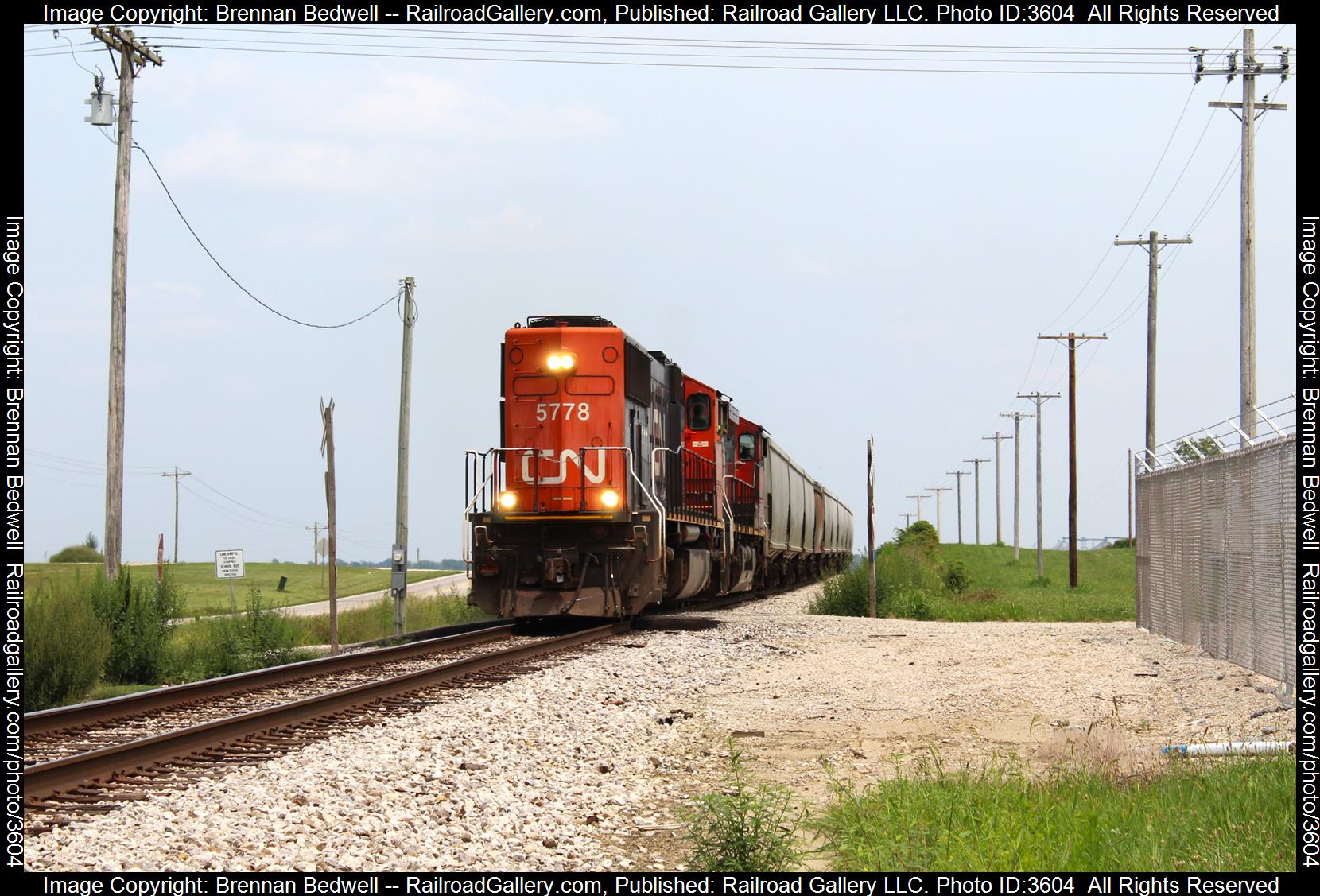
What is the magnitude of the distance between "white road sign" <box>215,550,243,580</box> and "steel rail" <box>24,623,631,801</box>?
14.3 m

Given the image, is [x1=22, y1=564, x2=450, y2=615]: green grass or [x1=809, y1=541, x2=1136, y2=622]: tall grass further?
[x1=22, y1=564, x2=450, y2=615]: green grass

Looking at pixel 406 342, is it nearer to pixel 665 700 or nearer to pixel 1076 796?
pixel 665 700

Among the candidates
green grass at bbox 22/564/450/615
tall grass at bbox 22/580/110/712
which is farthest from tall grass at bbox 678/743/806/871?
green grass at bbox 22/564/450/615

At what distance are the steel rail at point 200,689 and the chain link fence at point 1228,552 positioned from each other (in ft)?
29.8

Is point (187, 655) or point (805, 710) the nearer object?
point (805, 710)

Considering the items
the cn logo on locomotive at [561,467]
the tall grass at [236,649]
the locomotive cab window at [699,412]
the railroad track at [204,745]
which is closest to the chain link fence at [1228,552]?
the railroad track at [204,745]

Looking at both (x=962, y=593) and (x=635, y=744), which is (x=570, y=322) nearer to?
(x=635, y=744)

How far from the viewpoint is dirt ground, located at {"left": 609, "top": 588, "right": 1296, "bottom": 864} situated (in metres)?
7.98

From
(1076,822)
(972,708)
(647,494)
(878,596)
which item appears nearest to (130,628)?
(647,494)

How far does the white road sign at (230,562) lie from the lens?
24906 mm

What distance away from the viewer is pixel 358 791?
6.45m

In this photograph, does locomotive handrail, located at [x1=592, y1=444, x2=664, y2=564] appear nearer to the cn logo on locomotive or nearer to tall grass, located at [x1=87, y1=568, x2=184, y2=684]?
the cn logo on locomotive
